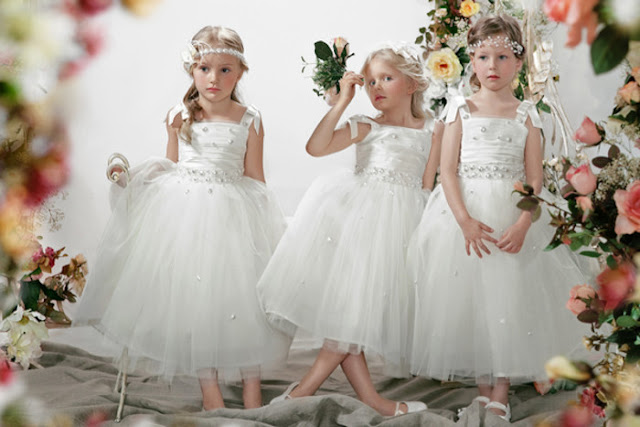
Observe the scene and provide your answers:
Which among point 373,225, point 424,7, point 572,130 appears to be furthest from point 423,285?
point 424,7

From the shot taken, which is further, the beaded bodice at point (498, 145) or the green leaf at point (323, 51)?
the green leaf at point (323, 51)

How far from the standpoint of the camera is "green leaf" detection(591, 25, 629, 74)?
291 millimetres

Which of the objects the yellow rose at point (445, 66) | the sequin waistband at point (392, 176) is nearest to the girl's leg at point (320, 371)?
the sequin waistband at point (392, 176)

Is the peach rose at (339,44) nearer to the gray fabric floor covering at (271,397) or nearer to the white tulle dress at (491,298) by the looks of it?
the white tulle dress at (491,298)

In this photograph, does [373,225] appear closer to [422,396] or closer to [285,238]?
[285,238]

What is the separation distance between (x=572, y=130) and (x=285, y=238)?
889 millimetres

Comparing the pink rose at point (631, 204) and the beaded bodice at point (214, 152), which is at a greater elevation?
the beaded bodice at point (214, 152)

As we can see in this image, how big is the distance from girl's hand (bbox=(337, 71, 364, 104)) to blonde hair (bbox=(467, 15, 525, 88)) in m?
0.31

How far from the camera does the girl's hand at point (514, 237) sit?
1.54 meters

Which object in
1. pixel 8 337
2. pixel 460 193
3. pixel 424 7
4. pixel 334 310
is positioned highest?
pixel 424 7

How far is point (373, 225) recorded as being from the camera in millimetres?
1696

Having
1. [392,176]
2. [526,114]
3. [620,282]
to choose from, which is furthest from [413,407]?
[620,282]

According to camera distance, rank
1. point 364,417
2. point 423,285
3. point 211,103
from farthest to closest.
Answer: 1. point 211,103
2. point 423,285
3. point 364,417

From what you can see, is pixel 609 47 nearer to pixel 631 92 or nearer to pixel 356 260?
pixel 631 92
